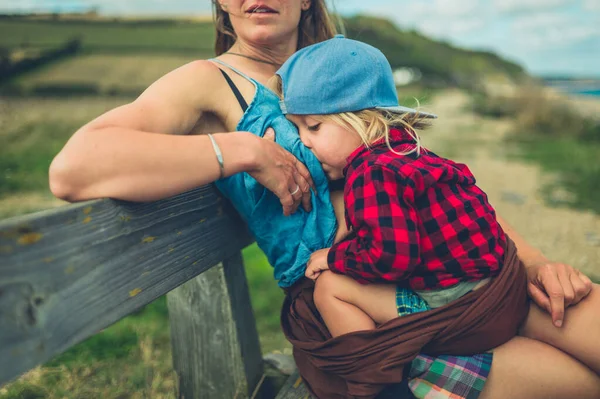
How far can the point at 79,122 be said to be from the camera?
44.4 feet

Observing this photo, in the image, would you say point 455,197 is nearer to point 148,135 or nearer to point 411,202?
point 411,202

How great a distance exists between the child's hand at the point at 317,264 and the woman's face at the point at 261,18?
864mm

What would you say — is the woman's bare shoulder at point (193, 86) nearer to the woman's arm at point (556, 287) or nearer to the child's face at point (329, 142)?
the child's face at point (329, 142)

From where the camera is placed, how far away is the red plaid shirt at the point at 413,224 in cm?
139

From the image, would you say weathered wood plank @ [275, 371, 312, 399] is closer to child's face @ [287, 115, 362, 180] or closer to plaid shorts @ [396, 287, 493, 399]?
plaid shorts @ [396, 287, 493, 399]

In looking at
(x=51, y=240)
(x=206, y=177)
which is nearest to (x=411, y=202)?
(x=206, y=177)

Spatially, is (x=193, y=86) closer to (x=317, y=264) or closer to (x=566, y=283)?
(x=317, y=264)

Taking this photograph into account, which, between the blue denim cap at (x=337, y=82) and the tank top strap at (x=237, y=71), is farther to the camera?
the tank top strap at (x=237, y=71)

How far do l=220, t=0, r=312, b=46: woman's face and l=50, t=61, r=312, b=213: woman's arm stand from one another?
28cm

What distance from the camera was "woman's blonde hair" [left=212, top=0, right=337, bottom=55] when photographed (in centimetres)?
218

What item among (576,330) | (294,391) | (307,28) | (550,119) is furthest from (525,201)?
(550,119)

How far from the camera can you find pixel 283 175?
1554mm

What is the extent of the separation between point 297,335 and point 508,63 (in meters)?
58.0

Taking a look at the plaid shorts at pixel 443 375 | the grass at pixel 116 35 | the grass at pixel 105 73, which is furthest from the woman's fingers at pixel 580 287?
the grass at pixel 116 35
